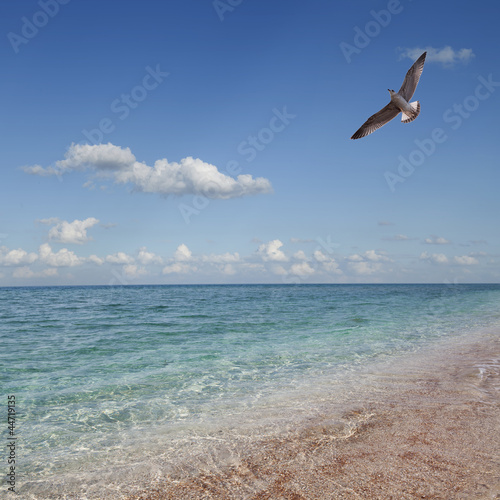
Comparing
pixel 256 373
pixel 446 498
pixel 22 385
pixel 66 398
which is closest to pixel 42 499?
pixel 66 398

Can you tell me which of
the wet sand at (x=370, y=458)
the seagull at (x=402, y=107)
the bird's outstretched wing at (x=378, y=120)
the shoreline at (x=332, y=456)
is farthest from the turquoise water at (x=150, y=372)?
the seagull at (x=402, y=107)

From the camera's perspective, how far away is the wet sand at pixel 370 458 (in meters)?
4.52

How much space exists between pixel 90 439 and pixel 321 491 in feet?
13.6

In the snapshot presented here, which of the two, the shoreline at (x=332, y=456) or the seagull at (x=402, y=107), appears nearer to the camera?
the shoreline at (x=332, y=456)

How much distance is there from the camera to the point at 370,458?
5.22 metres

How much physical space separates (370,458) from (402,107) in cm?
950

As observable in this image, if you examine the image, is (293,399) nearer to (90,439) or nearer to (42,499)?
(90,439)

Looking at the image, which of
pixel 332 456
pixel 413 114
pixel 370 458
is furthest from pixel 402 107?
pixel 332 456

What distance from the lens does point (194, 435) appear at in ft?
21.2

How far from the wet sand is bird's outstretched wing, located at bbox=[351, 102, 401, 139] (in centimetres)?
783

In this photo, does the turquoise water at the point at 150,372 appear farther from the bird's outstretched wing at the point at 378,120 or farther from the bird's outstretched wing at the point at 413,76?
the bird's outstretched wing at the point at 413,76

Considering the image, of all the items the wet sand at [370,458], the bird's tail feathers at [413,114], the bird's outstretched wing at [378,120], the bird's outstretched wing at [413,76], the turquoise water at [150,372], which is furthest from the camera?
the bird's outstretched wing at [378,120]

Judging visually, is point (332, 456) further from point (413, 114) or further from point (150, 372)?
point (413, 114)

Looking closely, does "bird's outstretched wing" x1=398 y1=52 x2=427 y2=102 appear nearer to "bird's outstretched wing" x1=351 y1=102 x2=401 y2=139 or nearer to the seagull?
the seagull
